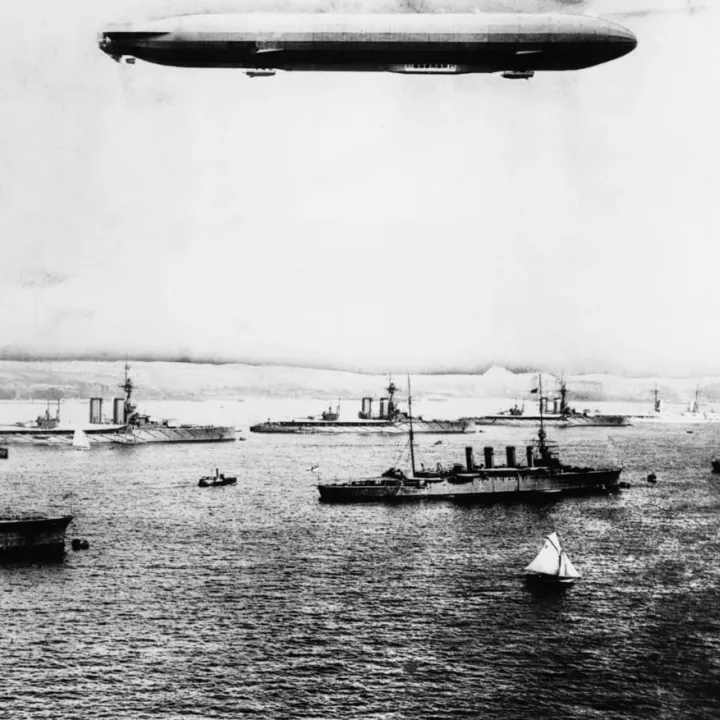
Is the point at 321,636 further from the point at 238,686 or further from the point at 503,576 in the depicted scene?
the point at 503,576

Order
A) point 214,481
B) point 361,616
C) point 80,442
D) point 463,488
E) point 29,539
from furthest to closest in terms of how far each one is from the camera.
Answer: point 80,442 < point 214,481 < point 463,488 < point 29,539 < point 361,616

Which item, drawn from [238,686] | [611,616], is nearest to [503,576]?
[611,616]

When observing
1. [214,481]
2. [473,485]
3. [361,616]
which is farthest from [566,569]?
[214,481]

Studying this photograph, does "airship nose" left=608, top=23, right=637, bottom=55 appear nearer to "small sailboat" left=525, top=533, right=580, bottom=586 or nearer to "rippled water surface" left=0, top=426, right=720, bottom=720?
"small sailboat" left=525, top=533, right=580, bottom=586

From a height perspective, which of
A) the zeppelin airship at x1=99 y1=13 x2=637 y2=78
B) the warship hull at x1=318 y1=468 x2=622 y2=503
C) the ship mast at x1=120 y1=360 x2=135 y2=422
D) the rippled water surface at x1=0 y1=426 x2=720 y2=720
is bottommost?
the rippled water surface at x1=0 y1=426 x2=720 y2=720

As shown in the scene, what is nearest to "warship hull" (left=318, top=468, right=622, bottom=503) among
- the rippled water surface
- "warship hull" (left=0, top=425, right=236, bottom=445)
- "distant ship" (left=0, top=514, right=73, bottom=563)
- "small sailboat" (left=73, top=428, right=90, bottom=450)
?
the rippled water surface

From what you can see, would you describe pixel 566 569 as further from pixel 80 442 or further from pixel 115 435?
pixel 115 435

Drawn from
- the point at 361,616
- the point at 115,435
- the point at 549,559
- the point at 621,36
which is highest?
the point at 621,36
